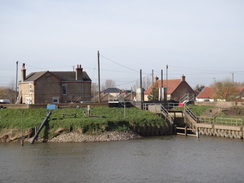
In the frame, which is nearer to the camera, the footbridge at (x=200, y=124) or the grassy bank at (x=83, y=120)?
the grassy bank at (x=83, y=120)

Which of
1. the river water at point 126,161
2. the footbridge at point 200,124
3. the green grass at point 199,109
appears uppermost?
the green grass at point 199,109

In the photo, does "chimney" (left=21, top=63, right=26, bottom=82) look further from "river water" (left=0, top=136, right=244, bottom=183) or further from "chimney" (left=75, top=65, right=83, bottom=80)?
"river water" (left=0, top=136, right=244, bottom=183)

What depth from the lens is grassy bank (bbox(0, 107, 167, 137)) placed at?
2179 inches

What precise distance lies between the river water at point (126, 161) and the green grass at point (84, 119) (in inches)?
143

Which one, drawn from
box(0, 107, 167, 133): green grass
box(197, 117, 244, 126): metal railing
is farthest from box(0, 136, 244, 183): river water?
box(197, 117, 244, 126): metal railing

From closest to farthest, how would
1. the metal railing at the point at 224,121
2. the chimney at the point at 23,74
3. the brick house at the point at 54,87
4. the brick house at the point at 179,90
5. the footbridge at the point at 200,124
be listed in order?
the footbridge at the point at 200,124, the metal railing at the point at 224,121, the brick house at the point at 54,87, the chimney at the point at 23,74, the brick house at the point at 179,90

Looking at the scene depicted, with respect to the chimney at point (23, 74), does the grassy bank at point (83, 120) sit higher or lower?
lower

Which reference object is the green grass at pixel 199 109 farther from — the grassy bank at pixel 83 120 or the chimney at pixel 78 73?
the chimney at pixel 78 73

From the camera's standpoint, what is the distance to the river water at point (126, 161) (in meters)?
35.0

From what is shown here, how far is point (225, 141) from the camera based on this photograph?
5356cm

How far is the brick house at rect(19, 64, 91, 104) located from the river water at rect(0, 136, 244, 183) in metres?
24.9

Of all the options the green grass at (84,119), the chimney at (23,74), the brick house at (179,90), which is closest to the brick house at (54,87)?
the chimney at (23,74)

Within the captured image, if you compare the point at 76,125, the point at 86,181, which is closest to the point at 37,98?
the point at 76,125

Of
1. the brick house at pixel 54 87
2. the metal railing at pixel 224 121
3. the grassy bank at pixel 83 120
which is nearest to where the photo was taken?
the grassy bank at pixel 83 120
